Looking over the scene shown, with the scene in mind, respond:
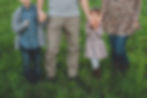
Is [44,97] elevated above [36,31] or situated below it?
below

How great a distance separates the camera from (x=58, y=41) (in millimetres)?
5375

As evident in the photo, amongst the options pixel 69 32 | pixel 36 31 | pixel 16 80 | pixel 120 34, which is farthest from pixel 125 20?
pixel 16 80

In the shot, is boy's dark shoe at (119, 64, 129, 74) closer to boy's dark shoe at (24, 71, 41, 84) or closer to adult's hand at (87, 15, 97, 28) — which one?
adult's hand at (87, 15, 97, 28)

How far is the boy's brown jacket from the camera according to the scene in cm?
529

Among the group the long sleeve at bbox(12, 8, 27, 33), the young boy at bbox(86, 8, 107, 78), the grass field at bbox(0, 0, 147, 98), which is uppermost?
the long sleeve at bbox(12, 8, 27, 33)

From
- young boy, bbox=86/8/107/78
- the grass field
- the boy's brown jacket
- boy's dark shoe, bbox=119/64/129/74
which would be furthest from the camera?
boy's dark shoe, bbox=119/64/129/74

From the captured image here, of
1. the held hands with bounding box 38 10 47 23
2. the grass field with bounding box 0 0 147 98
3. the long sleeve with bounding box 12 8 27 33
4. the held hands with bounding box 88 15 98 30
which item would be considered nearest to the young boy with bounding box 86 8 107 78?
the held hands with bounding box 88 15 98 30

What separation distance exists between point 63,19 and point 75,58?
53cm

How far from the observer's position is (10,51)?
597cm

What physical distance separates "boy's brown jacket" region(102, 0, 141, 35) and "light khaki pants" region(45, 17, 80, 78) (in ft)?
1.18

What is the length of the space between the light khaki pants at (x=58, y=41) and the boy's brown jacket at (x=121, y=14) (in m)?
0.36

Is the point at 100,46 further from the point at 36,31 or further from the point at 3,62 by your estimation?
the point at 3,62

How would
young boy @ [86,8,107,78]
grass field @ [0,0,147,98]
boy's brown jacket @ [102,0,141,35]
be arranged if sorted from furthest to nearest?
young boy @ [86,8,107,78] < boy's brown jacket @ [102,0,141,35] < grass field @ [0,0,147,98]

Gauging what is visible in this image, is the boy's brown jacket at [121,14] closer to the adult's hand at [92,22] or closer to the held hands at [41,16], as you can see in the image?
the adult's hand at [92,22]
